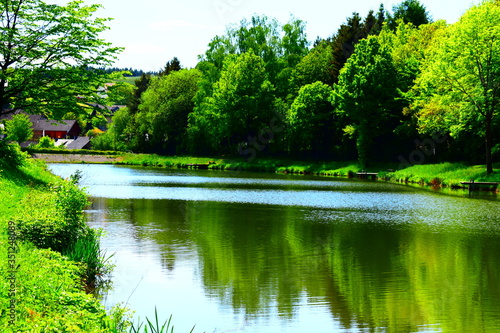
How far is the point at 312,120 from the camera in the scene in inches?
2566

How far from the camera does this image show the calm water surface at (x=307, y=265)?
9.87 meters

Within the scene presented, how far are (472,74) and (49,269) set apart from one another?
126 feet

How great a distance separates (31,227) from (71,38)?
18.0m

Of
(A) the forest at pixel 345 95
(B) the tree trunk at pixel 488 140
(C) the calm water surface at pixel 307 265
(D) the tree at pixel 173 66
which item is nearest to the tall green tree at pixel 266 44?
(A) the forest at pixel 345 95

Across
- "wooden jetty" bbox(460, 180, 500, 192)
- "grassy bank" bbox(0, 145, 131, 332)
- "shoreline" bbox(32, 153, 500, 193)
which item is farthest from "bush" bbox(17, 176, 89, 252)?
"shoreline" bbox(32, 153, 500, 193)

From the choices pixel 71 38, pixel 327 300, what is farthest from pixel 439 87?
pixel 327 300

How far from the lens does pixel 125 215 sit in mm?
23609

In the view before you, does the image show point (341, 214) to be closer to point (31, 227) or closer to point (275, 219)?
point (275, 219)

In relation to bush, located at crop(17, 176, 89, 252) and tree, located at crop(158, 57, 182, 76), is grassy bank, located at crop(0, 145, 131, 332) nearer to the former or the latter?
bush, located at crop(17, 176, 89, 252)

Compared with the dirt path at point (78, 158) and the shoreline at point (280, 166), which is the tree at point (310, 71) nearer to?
the shoreline at point (280, 166)

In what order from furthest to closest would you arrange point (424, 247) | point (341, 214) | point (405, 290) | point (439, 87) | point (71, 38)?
1. point (439, 87)
2. point (71, 38)
3. point (341, 214)
4. point (424, 247)
5. point (405, 290)

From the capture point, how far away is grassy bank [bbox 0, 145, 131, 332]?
6.23 meters

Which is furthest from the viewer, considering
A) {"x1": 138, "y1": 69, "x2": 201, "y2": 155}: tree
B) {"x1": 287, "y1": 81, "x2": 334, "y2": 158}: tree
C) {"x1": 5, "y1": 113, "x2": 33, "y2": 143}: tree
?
{"x1": 5, "y1": 113, "x2": 33, "y2": 143}: tree

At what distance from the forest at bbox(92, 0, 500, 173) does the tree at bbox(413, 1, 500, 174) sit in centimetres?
8
